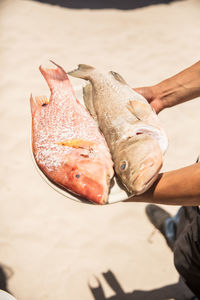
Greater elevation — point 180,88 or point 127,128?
point 180,88

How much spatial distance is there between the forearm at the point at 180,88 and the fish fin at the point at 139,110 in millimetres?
519

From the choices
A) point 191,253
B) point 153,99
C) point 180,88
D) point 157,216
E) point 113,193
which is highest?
point 180,88

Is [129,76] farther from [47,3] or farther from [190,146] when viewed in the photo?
[47,3]

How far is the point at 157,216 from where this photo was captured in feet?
10.5

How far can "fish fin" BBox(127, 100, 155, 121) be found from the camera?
70.2 inches

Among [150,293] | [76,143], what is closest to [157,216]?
[150,293]

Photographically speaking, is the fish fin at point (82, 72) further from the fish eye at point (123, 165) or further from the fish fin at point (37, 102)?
the fish eye at point (123, 165)

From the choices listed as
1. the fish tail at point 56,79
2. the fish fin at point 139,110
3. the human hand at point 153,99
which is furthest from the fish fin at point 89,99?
the human hand at point 153,99

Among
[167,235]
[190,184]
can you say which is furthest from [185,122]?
[190,184]

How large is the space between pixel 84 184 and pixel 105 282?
180cm

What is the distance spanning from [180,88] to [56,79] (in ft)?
3.22

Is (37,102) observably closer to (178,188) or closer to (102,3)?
(178,188)

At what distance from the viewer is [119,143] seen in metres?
1.71

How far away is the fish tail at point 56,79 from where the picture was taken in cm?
205
